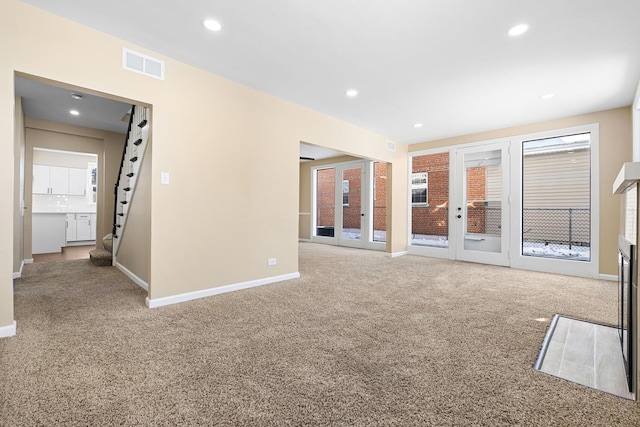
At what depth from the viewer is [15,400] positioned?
Result: 1.47m

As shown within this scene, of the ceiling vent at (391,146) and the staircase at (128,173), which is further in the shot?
the ceiling vent at (391,146)

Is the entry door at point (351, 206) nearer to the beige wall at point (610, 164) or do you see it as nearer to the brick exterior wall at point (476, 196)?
the brick exterior wall at point (476, 196)

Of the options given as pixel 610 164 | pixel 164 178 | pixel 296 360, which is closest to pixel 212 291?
pixel 164 178

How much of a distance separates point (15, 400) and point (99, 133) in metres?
6.00

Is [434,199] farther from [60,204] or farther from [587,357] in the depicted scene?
[60,204]

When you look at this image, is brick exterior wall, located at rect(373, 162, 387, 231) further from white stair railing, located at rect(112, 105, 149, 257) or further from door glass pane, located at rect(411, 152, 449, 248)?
white stair railing, located at rect(112, 105, 149, 257)

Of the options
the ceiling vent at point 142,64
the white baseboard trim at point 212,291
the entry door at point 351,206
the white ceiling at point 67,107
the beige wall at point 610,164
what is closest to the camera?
the ceiling vent at point 142,64

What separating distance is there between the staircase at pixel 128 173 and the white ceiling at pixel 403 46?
1352 mm

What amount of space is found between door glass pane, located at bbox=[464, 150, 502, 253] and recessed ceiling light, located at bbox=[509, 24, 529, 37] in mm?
3295

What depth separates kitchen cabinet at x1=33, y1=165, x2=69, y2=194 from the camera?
742 cm

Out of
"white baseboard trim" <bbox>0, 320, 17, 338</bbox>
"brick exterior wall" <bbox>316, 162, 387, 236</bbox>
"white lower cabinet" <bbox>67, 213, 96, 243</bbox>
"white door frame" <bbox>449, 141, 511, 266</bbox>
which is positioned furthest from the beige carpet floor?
"white lower cabinet" <bbox>67, 213, 96, 243</bbox>

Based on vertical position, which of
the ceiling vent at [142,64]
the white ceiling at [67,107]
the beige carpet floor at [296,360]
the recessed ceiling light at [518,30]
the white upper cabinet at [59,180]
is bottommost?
the beige carpet floor at [296,360]

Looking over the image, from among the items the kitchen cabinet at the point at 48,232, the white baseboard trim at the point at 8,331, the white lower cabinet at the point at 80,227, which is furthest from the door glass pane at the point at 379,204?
the white lower cabinet at the point at 80,227

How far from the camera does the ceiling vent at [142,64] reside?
9.09 feet
